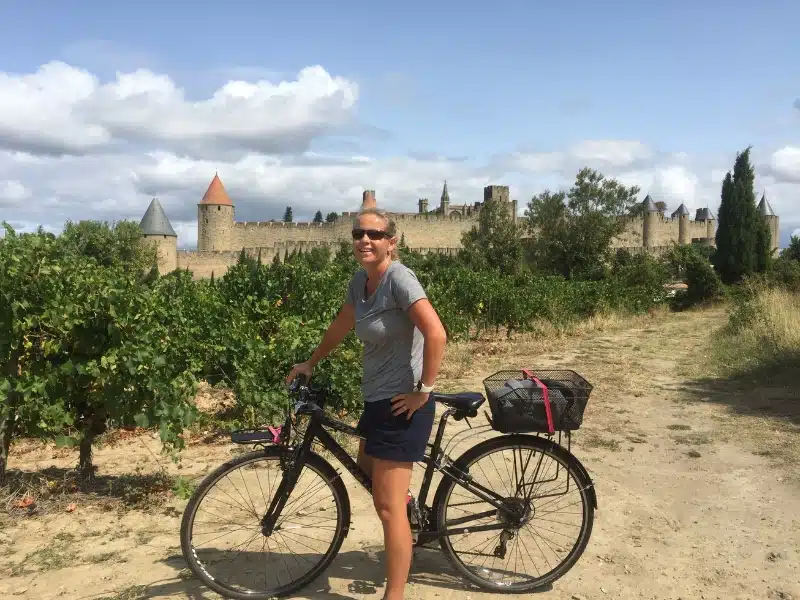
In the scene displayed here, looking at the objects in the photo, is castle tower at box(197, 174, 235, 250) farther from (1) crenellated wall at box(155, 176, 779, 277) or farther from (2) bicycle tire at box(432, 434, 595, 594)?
(2) bicycle tire at box(432, 434, 595, 594)

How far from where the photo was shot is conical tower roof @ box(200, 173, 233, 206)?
53.9m

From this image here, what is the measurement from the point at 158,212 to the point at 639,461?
4894 cm

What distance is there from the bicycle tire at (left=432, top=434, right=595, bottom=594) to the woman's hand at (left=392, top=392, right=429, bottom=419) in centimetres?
52

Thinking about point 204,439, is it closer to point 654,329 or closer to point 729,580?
point 729,580

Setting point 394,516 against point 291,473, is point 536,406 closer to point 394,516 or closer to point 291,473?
point 394,516

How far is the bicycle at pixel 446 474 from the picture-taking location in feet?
9.30

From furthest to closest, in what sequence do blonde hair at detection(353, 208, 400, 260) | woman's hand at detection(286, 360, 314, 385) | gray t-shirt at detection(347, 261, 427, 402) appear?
woman's hand at detection(286, 360, 314, 385)
blonde hair at detection(353, 208, 400, 260)
gray t-shirt at detection(347, 261, 427, 402)

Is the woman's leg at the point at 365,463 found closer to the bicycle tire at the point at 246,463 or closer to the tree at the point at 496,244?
the bicycle tire at the point at 246,463

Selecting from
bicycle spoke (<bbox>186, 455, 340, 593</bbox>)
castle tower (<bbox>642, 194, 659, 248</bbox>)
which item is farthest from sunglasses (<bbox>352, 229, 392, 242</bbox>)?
castle tower (<bbox>642, 194, 659, 248</bbox>)

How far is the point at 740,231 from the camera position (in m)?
26.9

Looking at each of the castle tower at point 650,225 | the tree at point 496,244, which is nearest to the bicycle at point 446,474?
the tree at point 496,244

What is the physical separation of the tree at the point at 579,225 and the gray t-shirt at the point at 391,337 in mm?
27308

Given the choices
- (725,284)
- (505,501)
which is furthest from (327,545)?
(725,284)

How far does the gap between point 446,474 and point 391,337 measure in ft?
2.40
